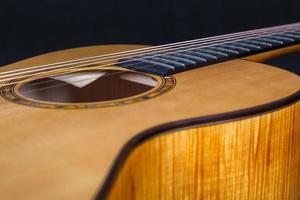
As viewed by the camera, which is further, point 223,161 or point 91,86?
point 91,86

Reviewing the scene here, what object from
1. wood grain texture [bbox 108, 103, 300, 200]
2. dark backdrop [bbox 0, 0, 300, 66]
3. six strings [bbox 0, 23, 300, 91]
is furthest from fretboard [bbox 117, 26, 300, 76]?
dark backdrop [bbox 0, 0, 300, 66]

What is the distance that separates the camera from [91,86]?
879 mm

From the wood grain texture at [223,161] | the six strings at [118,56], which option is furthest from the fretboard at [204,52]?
the wood grain texture at [223,161]

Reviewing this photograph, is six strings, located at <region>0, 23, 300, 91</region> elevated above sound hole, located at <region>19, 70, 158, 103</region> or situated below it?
above

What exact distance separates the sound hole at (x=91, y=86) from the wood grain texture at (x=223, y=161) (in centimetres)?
19

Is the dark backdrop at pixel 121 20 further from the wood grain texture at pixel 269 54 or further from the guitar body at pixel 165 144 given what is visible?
the guitar body at pixel 165 144

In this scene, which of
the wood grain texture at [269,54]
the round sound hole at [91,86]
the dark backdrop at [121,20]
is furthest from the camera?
the dark backdrop at [121,20]

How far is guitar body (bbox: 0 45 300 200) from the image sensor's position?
1.67 ft

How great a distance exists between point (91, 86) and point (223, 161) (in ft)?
0.98

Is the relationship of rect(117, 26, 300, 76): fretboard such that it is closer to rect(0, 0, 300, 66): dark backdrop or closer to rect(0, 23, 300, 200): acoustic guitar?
rect(0, 23, 300, 200): acoustic guitar

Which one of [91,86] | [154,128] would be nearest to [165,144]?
[154,128]

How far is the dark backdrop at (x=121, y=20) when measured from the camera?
137cm

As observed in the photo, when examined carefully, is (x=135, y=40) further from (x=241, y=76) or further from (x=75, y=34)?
(x=241, y=76)

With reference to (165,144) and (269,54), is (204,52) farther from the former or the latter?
(165,144)
